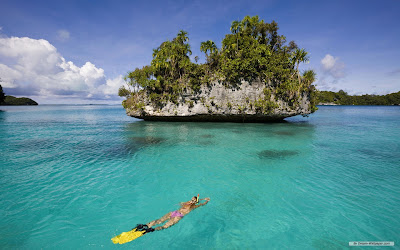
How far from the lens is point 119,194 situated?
7.87 m

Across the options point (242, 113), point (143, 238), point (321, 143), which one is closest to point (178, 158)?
point (143, 238)

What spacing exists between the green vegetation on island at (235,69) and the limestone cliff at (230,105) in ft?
1.18

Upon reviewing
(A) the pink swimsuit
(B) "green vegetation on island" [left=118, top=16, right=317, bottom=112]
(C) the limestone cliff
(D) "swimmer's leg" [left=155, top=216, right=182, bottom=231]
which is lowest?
(D) "swimmer's leg" [left=155, top=216, right=182, bottom=231]

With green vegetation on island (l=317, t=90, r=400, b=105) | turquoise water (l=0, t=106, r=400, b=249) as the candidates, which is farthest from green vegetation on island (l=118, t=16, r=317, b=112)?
green vegetation on island (l=317, t=90, r=400, b=105)

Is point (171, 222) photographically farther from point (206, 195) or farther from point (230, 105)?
point (230, 105)

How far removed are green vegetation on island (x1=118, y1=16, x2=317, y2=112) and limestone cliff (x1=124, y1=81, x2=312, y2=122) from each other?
1.18 ft

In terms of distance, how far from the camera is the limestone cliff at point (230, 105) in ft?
95.3

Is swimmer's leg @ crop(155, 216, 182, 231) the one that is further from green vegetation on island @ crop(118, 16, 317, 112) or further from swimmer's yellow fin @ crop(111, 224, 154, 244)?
green vegetation on island @ crop(118, 16, 317, 112)

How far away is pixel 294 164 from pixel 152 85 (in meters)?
27.2

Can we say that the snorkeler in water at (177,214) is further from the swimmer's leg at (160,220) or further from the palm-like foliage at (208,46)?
the palm-like foliage at (208,46)

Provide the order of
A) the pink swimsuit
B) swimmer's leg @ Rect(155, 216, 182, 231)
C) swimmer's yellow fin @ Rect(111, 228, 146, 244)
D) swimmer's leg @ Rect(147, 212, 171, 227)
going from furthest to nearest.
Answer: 1. the pink swimsuit
2. swimmer's leg @ Rect(147, 212, 171, 227)
3. swimmer's leg @ Rect(155, 216, 182, 231)
4. swimmer's yellow fin @ Rect(111, 228, 146, 244)

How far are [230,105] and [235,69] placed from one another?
605 cm

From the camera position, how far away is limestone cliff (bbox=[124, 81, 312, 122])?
29047mm

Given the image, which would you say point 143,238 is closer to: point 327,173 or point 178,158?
point 178,158
